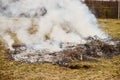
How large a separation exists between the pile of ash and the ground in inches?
15.6

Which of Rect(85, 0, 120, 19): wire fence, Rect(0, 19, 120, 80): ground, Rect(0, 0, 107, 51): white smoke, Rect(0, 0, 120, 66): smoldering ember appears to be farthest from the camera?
Rect(85, 0, 120, 19): wire fence

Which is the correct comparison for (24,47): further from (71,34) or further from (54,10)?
(54,10)

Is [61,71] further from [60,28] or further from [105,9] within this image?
[105,9]

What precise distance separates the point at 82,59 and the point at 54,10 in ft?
17.6

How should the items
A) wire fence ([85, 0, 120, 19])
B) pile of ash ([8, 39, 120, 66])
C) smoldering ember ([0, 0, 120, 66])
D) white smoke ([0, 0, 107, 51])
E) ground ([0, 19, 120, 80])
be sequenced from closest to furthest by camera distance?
ground ([0, 19, 120, 80]) < pile of ash ([8, 39, 120, 66]) < smoldering ember ([0, 0, 120, 66]) < white smoke ([0, 0, 107, 51]) < wire fence ([85, 0, 120, 19])

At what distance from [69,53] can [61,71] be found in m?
1.63

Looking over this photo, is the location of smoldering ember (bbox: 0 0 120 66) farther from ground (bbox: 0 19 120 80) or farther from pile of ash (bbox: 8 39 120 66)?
ground (bbox: 0 19 120 80)

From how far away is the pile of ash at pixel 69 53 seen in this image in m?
11.0

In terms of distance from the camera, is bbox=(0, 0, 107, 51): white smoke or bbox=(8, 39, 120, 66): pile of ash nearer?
bbox=(8, 39, 120, 66): pile of ash

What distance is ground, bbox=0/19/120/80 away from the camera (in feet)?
30.2

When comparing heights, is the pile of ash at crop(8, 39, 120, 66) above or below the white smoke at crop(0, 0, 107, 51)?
below

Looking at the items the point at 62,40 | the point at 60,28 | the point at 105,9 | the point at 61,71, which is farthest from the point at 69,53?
the point at 105,9

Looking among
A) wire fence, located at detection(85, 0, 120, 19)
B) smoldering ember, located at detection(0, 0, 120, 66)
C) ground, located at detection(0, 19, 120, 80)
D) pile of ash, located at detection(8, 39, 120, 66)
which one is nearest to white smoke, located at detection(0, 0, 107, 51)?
smoldering ember, located at detection(0, 0, 120, 66)

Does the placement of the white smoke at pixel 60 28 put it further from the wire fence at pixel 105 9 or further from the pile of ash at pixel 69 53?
the wire fence at pixel 105 9
